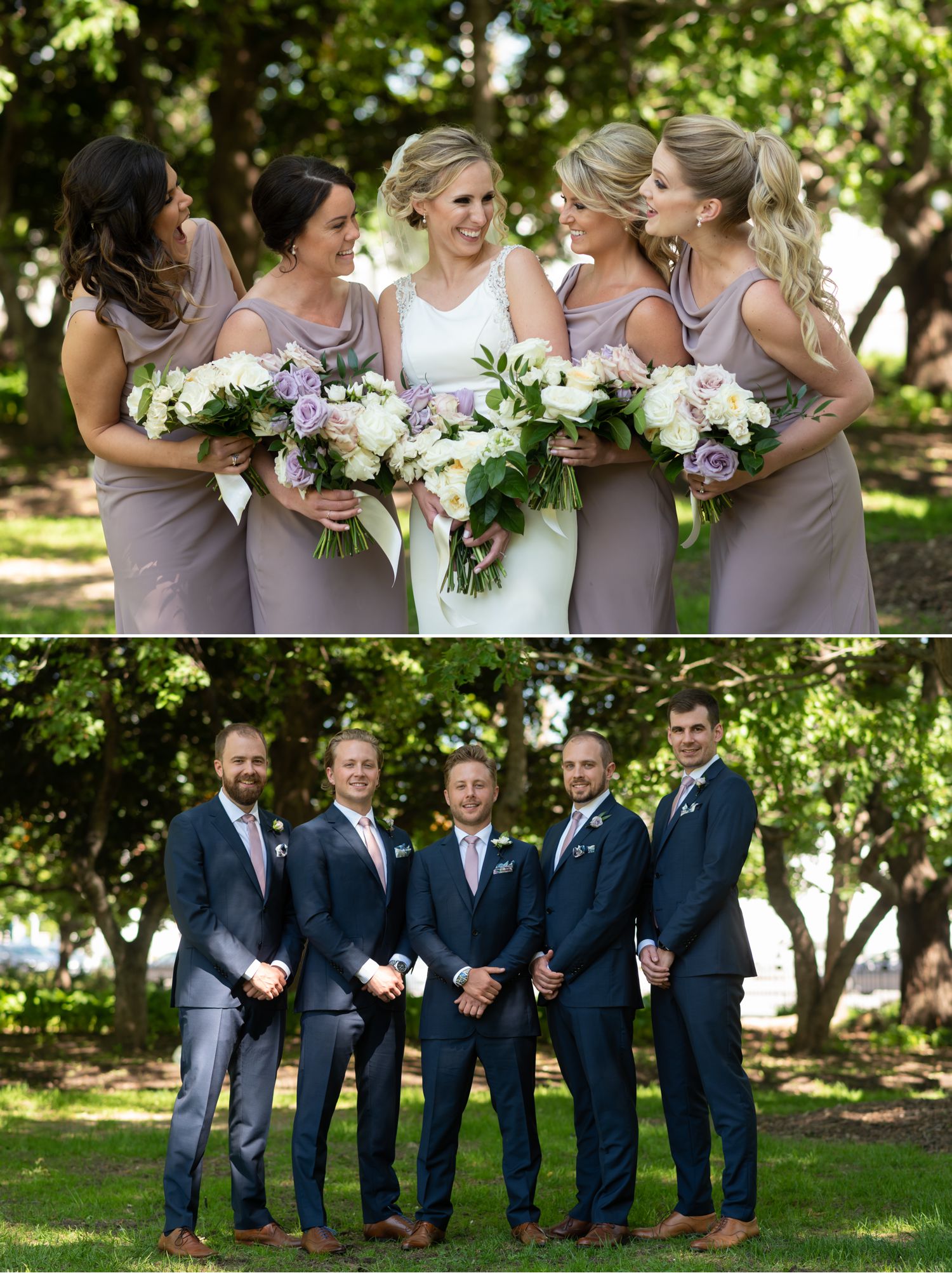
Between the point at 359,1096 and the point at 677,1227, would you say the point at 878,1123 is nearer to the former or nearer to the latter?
the point at 677,1227

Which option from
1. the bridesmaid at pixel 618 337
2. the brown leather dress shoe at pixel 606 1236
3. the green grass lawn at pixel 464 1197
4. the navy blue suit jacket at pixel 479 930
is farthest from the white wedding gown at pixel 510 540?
the green grass lawn at pixel 464 1197

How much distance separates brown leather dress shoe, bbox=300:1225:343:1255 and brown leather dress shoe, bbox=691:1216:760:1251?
1.43m

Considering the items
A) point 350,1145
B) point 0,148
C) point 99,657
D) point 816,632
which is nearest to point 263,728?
point 99,657

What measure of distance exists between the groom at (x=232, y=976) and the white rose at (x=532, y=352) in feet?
6.36

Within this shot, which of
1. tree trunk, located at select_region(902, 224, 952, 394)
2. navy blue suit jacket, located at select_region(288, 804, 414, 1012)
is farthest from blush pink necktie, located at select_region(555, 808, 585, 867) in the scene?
tree trunk, located at select_region(902, 224, 952, 394)

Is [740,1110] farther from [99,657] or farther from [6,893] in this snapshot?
[6,893]

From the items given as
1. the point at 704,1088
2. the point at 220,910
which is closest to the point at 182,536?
the point at 220,910

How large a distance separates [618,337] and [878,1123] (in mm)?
6312

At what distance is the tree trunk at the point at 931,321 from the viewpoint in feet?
79.2

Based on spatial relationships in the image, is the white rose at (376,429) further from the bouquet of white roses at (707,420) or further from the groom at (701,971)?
the groom at (701,971)

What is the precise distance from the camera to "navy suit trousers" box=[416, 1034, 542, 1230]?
17.9 feet

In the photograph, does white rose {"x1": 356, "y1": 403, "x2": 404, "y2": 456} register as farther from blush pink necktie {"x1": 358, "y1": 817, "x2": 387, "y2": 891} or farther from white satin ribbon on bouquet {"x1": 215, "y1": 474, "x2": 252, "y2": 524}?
blush pink necktie {"x1": 358, "y1": 817, "x2": 387, "y2": 891}

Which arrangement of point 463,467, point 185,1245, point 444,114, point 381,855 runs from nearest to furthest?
point 463,467 < point 185,1245 < point 381,855 < point 444,114

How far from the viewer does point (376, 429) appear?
495 cm
